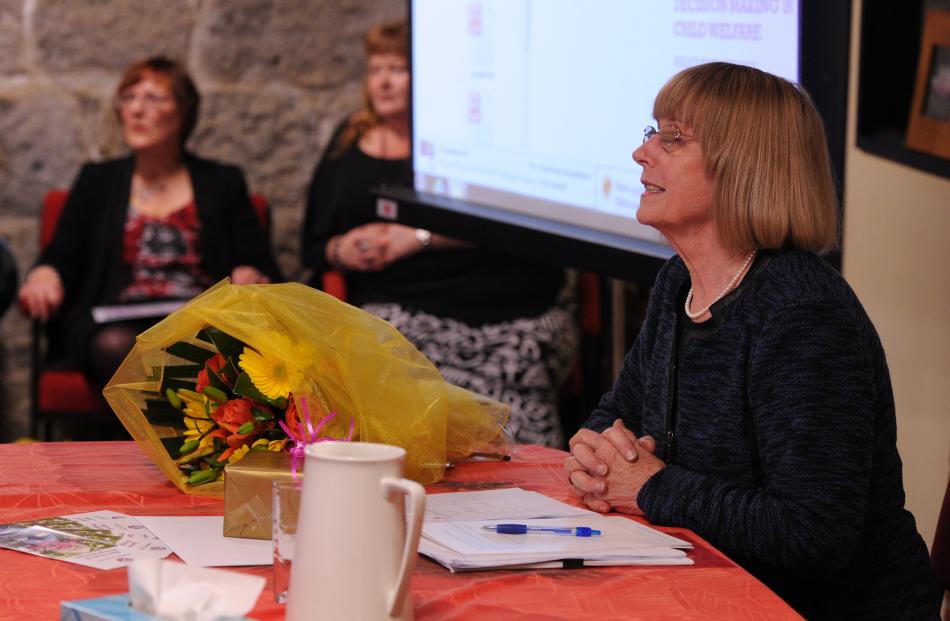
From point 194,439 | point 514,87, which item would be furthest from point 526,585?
point 514,87

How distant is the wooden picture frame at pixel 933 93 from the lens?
2129 millimetres

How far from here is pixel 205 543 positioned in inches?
45.6

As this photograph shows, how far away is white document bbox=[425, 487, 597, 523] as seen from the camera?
50.2 inches

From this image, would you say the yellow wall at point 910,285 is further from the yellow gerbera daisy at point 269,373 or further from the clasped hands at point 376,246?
the yellow gerbera daisy at point 269,373

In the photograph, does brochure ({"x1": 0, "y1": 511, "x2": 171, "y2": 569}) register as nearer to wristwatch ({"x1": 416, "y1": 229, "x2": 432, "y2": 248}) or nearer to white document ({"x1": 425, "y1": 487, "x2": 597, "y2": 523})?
white document ({"x1": 425, "y1": 487, "x2": 597, "y2": 523})

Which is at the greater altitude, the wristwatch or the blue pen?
the blue pen

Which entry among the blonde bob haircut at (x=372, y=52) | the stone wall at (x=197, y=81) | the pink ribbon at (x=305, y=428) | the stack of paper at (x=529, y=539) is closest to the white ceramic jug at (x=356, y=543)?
the stack of paper at (x=529, y=539)

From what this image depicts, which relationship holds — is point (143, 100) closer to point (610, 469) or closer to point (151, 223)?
point (151, 223)

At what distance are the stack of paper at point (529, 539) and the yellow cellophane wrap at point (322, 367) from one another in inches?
3.8

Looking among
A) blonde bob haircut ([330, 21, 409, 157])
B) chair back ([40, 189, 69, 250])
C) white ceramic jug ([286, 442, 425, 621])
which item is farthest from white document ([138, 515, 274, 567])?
chair back ([40, 189, 69, 250])

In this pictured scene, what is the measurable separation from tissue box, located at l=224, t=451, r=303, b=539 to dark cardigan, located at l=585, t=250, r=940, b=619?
0.43 meters

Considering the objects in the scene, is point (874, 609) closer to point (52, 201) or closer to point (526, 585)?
point (526, 585)

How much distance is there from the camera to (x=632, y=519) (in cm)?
136

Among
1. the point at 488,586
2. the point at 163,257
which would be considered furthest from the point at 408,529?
the point at 163,257
